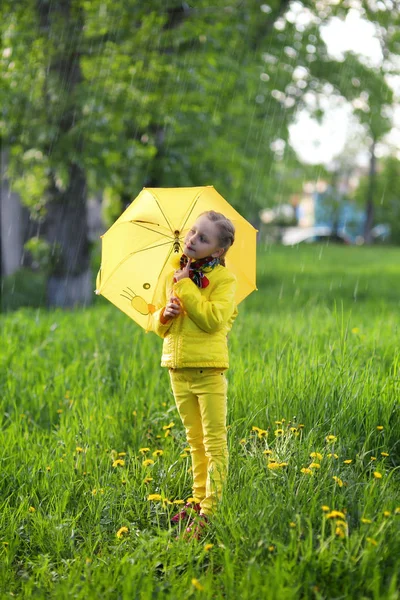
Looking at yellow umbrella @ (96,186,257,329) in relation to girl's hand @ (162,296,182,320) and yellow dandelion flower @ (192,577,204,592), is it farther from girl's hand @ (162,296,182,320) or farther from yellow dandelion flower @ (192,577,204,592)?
yellow dandelion flower @ (192,577,204,592)

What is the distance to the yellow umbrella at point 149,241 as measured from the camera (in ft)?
12.3


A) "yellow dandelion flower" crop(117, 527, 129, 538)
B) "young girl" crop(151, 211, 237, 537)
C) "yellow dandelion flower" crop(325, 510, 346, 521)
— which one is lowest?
"yellow dandelion flower" crop(117, 527, 129, 538)

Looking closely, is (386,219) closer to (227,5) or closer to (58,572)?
(227,5)

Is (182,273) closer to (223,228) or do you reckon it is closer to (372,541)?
(223,228)

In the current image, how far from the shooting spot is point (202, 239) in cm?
331

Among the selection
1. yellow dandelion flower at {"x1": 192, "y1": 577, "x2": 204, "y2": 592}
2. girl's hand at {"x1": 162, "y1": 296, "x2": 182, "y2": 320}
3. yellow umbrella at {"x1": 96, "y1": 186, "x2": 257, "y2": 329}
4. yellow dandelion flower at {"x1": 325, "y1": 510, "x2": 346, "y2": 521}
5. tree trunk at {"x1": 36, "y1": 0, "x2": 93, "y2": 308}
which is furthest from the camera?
tree trunk at {"x1": 36, "y1": 0, "x2": 93, "y2": 308}

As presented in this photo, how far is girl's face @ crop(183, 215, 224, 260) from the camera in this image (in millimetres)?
3293

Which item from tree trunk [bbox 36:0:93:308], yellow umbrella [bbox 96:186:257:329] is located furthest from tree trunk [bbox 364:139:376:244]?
yellow umbrella [bbox 96:186:257:329]

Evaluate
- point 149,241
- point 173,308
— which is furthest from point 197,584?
point 149,241

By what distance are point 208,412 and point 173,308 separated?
21.3 inches

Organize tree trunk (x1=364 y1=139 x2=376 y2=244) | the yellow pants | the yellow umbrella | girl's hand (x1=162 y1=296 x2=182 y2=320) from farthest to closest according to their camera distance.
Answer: tree trunk (x1=364 y1=139 x2=376 y2=244) < the yellow umbrella < the yellow pants < girl's hand (x1=162 y1=296 x2=182 y2=320)

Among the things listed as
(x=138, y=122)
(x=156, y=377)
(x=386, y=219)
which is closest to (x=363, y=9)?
(x=138, y=122)

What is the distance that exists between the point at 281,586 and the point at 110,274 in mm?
1861

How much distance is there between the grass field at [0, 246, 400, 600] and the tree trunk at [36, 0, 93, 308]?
5.26 metres
